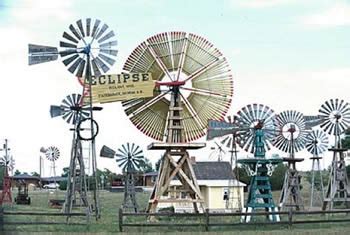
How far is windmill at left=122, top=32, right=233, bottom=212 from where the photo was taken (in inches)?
765

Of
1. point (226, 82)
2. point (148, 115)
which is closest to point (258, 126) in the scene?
point (226, 82)

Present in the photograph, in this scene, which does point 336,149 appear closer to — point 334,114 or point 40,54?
point 334,114

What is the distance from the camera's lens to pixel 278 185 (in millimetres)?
37750

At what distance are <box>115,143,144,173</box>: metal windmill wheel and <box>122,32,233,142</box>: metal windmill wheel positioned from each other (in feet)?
18.9

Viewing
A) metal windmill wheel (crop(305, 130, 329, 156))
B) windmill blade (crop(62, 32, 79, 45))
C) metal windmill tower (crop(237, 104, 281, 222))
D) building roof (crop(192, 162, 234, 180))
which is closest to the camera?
windmill blade (crop(62, 32, 79, 45))

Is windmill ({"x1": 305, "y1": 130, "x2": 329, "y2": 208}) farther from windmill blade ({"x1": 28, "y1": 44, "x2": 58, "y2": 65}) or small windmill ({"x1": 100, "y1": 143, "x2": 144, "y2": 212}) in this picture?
windmill blade ({"x1": 28, "y1": 44, "x2": 58, "y2": 65})

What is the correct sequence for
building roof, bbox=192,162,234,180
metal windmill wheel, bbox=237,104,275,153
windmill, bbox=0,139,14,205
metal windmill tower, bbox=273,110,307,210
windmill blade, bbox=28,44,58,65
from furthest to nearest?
building roof, bbox=192,162,234,180
metal windmill tower, bbox=273,110,307,210
windmill, bbox=0,139,14,205
metal windmill wheel, bbox=237,104,275,153
windmill blade, bbox=28,44,58,65

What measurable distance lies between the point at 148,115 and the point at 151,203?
250 centimetres

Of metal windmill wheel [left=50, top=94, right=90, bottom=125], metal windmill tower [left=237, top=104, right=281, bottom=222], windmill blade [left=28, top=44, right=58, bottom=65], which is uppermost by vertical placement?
windmill blade [left=28, top=44, right=58, bottom=65]

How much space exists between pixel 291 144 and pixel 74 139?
30.1 feet

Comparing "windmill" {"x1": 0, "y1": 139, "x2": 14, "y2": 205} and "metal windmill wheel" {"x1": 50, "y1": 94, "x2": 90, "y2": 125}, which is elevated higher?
"metal windmill wheel" {"x1": 50, "y1": 94, "x2": 90, "y2": 125}

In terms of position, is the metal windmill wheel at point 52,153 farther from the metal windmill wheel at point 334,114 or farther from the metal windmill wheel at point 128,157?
the metal windmill wheel at point 334,114

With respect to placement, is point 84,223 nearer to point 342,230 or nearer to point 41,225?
point 41,225

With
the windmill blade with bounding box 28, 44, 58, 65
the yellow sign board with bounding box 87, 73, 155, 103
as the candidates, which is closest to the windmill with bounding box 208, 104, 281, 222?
the yellow sign board with bounding box 87, 73, 155, 103
